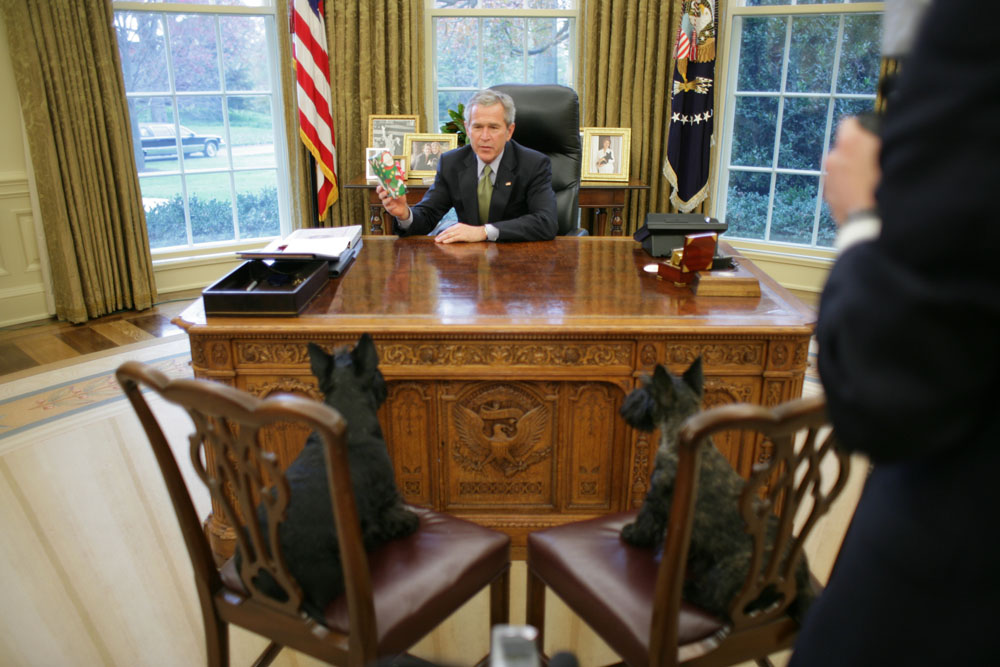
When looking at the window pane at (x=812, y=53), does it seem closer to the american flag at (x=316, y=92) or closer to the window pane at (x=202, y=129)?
the american flag at (x=316, y=92)

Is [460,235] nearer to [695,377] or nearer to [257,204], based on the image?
[695,377]

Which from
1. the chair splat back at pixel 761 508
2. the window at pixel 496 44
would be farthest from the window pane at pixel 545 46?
the chair splat back at pixel 761 508

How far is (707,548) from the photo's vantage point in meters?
1.30

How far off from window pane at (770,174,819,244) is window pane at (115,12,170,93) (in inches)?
165

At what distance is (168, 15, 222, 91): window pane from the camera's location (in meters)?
4.75

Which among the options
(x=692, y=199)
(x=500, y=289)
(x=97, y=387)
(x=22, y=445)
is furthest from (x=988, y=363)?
(x=692, y=199)

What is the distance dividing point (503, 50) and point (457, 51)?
32 centimetres

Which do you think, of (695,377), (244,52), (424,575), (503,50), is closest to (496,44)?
(503,50)

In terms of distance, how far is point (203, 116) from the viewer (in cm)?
498

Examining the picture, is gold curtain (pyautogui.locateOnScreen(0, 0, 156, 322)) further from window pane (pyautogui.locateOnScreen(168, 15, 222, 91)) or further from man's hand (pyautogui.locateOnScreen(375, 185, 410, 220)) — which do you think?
man's hand (pyautogui.locateOnScreen(375, 185, 410, 220))

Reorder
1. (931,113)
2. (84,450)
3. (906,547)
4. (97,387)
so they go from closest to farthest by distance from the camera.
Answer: (931,113) < (906,547) < (84,450) < (97,387)

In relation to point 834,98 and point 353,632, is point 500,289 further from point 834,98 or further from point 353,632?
point 834,98

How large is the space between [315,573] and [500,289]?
118 cm

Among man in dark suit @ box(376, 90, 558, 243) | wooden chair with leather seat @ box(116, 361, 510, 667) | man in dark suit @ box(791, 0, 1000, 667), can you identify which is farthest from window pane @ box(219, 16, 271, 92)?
man in dark suit @ box(791, 0, 1000, 667)
